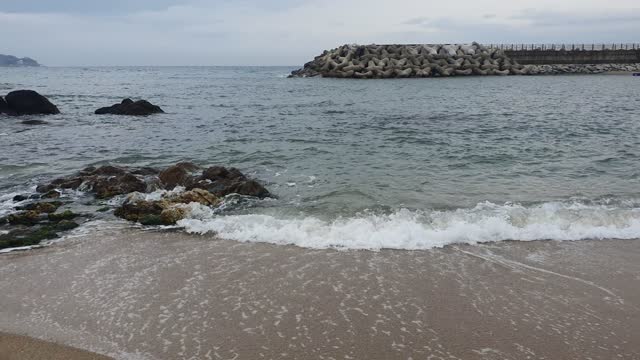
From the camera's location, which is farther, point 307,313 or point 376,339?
point 307,313

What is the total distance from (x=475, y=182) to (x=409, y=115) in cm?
1496

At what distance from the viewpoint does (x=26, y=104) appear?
28.6 m

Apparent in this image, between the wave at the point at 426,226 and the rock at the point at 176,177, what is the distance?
8.05ft

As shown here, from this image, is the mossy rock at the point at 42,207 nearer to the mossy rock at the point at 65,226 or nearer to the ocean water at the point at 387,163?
the ocean water at the point at 387,163

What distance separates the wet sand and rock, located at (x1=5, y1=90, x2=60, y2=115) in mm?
24338

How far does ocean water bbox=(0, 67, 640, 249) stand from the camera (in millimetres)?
8891

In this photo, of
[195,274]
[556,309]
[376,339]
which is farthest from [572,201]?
[195,274]

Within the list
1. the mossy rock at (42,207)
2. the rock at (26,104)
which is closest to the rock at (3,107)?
the rock at (26,104)

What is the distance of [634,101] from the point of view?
34.0 meters

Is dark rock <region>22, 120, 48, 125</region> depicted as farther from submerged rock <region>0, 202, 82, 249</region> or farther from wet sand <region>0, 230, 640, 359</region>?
wet sand <region>0, 230, 640, 359</region>

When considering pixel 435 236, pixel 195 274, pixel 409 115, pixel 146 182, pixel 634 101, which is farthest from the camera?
pixel 634 101

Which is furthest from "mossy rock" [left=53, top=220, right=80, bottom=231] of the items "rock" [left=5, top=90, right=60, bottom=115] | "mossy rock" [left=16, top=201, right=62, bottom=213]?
"rock" [left=5, top=90, right=60, bottom=115]

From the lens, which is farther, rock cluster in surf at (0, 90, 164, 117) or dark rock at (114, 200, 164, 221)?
rock cluster in surf at (0, 90, 164, 117)

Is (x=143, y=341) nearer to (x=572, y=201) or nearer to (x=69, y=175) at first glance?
(x=572, y=201)
